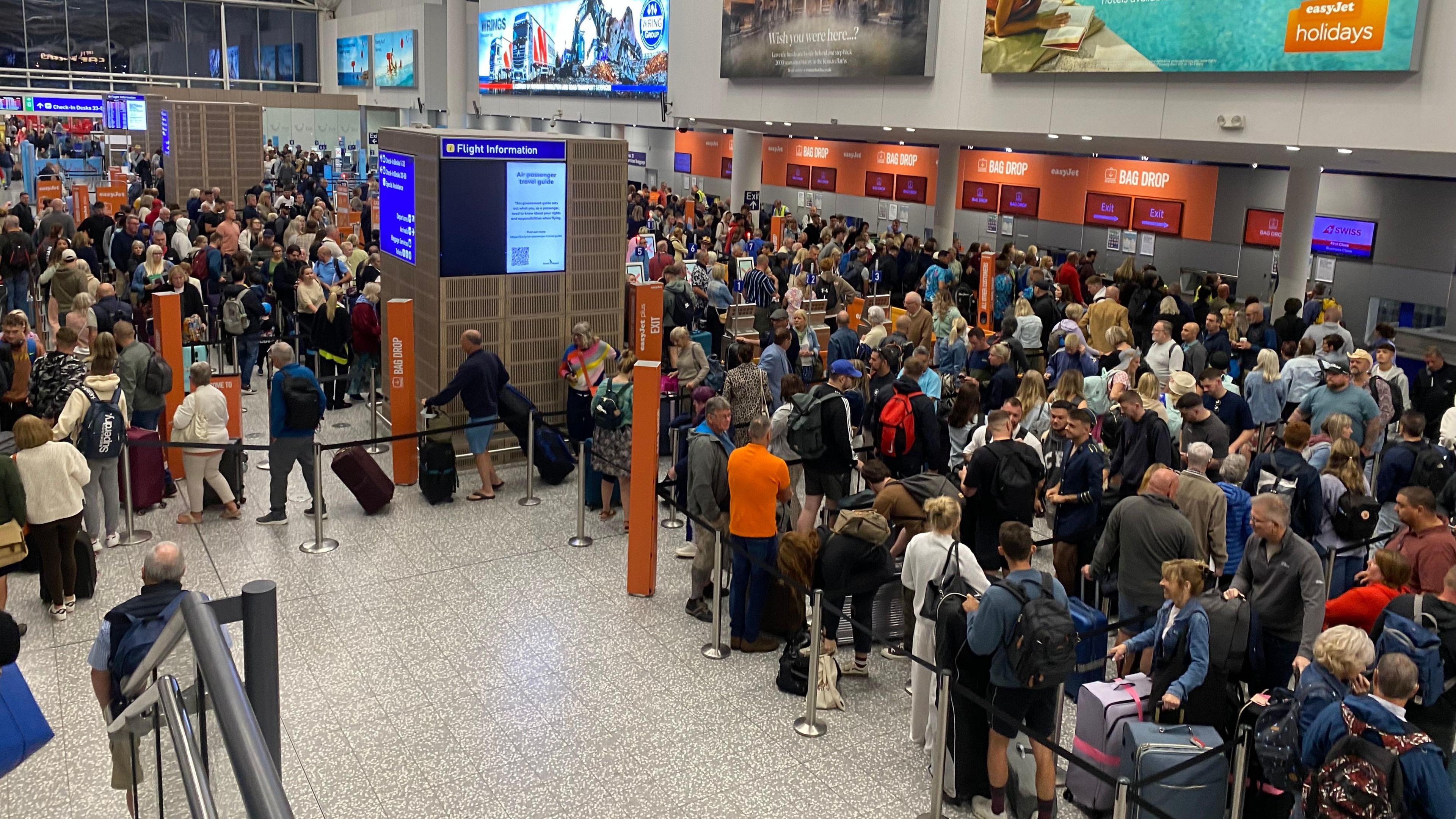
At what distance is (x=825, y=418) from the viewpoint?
8219mm

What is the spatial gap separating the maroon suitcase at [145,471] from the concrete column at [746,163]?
19.2 m

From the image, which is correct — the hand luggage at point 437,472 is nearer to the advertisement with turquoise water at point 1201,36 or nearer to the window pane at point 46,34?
the advertisement with turquoise water at point 1201,36

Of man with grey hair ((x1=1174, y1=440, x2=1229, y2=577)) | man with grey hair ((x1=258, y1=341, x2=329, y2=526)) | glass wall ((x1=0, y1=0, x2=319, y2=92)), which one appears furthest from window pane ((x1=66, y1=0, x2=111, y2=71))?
man with grey hair ((x1=1174, y1=440, x2=1229, y2=577))

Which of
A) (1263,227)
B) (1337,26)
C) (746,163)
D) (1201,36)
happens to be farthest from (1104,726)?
(746,163)

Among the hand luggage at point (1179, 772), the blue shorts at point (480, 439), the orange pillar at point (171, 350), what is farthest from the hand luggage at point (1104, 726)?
the orange pillar at point (171, 350)

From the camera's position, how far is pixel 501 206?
10320 millimetres

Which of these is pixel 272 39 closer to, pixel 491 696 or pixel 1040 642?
pixel 491 696

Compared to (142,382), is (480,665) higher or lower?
lower

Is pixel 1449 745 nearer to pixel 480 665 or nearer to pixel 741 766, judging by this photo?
pixel 741 766

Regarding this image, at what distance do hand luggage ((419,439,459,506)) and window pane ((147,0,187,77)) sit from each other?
4458 cm

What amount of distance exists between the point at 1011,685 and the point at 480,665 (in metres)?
3.21

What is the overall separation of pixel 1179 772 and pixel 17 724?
15.5ft

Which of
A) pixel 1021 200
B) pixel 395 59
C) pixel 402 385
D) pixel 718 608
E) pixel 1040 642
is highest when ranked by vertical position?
pixel 395 59

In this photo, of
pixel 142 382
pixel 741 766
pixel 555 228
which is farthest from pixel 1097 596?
pixel 142 382
